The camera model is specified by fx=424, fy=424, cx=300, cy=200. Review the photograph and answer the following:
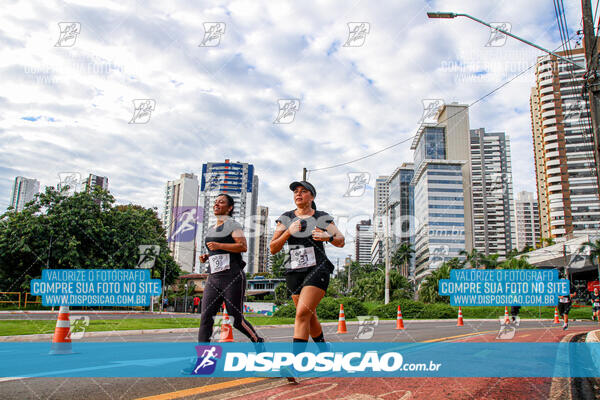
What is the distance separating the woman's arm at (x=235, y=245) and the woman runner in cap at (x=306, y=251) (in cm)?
60

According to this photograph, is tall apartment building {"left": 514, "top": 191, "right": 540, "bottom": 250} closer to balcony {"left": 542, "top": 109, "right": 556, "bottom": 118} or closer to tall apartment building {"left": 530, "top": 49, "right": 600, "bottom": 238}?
tall apartment building {"left": 530, "top": 49, "right": 600, "bottom": 238}

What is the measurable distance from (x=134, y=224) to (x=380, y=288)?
25.4 m

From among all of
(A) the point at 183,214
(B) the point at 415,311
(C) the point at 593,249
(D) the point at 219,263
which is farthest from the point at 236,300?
(A) the point at 183,214

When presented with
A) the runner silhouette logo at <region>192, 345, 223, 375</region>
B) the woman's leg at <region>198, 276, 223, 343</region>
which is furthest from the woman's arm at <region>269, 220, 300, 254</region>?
the runner silhouette logo at <region>192, 345, 223, 375</region>

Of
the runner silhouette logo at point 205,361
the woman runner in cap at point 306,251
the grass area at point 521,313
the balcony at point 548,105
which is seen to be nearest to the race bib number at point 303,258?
the woman runner in cap at point 306,251

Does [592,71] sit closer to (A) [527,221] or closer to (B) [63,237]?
(B) [63,237]

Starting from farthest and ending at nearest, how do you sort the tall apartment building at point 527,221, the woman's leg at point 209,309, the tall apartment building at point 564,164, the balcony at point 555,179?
1. the tall apartment building at point 527,221
2. the balcony at point 555,179
3. the tall apartment building at point 564,164
4. the woman's leg at point 209,309

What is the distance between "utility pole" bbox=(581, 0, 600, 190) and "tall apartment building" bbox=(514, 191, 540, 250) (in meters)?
207

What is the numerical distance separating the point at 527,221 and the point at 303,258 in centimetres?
21489

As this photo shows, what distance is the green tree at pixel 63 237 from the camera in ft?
87.5

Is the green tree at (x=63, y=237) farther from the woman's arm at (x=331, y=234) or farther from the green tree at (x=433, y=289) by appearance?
the woman's arm at (x=331, y=234)

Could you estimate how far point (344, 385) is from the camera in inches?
131

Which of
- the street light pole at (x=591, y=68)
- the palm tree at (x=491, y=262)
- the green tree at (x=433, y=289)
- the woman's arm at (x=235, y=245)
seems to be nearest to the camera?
the woman's arm at (x=235, y=245)

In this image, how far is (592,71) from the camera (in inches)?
277
